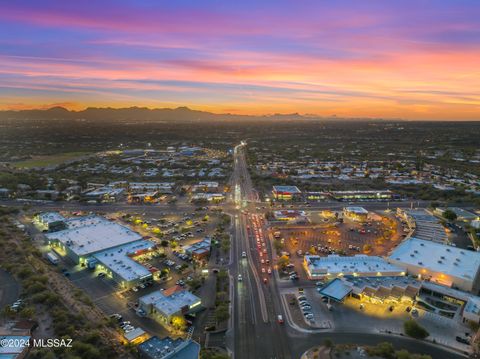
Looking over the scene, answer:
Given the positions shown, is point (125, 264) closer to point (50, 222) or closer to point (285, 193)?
point (50, 222)

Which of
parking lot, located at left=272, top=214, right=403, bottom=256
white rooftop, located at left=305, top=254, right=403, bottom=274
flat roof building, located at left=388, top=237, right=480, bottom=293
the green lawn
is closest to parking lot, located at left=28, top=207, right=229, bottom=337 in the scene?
parking lot, located at left=272, top=214, right=403, bottom=256

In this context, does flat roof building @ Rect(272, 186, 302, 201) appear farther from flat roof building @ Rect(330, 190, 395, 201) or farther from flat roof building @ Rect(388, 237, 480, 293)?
flat roof building @ Rect(388, 237, 480, 293)

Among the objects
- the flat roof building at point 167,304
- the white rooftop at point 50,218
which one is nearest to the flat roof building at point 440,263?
the flat roof building at point 167,304

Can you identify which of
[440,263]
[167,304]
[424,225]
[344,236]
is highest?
[424,225]

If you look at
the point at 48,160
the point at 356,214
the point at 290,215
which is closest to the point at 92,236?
the point at 290,215

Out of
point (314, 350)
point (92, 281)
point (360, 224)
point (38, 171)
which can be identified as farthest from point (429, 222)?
point (38, 171)

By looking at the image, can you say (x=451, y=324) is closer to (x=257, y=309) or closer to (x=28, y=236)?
(x=257, y=309)

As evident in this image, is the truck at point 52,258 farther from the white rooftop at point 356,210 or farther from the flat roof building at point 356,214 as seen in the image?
the white rooftop at point 356,210
